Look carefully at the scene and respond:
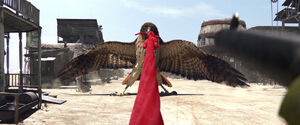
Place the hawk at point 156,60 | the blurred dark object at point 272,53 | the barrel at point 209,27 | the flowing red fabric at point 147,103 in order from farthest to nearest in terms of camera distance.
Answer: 1. the barrel at point 209,27
2. the hawk at point 156,60
3. the flowing red fabric at point 147,103
4. the blurred dark object at point 272,53

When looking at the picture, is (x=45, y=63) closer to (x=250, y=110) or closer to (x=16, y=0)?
(x=16, y=0)

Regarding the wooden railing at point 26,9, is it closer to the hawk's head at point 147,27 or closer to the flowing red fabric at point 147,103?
the hawk's head at point 147,27

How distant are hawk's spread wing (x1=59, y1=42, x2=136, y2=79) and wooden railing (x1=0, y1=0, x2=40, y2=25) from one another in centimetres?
220

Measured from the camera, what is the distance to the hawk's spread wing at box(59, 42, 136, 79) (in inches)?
331

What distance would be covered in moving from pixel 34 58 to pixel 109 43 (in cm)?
1130

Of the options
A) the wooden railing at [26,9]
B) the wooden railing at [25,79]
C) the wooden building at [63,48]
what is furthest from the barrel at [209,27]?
the wooden railing at [26,9]

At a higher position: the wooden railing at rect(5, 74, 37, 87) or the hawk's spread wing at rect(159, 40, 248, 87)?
the hawk's spread wing at rect(159, 40, 248, 87)

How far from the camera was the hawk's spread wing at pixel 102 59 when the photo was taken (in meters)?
8.41

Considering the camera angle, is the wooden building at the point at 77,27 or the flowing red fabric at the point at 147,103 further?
the wooden building at the point at 77,27

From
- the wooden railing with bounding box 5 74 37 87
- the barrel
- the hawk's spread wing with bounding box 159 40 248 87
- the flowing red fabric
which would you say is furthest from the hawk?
the barrel

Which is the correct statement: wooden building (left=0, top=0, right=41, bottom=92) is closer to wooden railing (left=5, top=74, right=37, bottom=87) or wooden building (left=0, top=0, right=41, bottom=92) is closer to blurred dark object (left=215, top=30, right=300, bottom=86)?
wooden railing (left=5, top=74, right=37, bottom=87)

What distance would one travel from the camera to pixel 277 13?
68.0 feet

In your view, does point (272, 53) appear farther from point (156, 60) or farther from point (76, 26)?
point (76, 26)

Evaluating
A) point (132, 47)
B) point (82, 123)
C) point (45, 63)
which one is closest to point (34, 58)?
point (45, 63)
